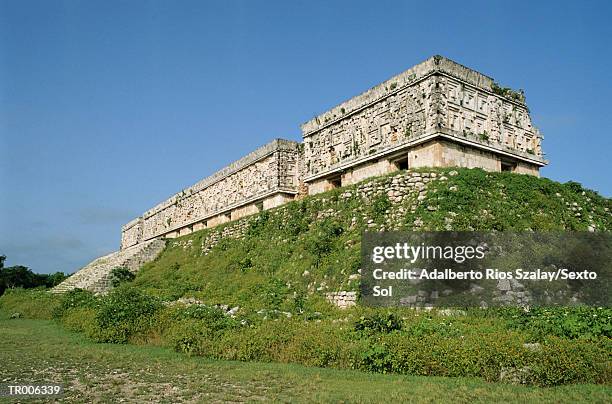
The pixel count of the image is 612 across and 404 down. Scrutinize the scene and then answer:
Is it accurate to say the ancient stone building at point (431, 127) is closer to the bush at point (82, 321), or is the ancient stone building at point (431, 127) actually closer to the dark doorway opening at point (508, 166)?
the dark doorway opening at point (508, 166)

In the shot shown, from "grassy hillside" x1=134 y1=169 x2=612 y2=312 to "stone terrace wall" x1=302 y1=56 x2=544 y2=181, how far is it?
80.7 inches

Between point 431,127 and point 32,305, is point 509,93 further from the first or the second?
point 32,305

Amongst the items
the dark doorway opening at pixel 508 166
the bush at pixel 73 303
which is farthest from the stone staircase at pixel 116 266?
the dark doorway opening at pixel 508 166

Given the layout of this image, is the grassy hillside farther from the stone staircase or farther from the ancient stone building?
the stone staircase

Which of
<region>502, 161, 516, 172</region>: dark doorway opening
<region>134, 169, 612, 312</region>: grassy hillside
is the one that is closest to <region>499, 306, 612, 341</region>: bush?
<region>134, 169, 612, 312</region>: grassy hillside

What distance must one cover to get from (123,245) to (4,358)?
155 ft

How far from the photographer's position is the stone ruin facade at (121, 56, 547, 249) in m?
17.1

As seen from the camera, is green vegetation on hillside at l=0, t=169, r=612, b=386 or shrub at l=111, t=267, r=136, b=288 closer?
green vegetation on hillside at l=0, t=169, r=612, b=386

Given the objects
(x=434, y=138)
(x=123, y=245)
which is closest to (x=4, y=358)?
(x=434, y=138)

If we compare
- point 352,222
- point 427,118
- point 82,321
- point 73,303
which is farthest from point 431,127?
point 73,303

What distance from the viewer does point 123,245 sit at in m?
54.5

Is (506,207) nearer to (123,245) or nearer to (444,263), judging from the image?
(444,263)

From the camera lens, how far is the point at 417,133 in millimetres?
17234

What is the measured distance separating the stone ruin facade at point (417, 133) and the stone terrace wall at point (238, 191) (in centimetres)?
11
